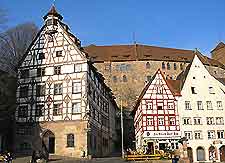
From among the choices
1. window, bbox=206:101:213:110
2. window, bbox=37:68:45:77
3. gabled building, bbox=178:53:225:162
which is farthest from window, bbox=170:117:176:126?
window, bbox=37:68:45:77

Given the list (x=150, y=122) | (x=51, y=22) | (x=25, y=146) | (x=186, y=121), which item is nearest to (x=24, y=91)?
(x=25, y=146)

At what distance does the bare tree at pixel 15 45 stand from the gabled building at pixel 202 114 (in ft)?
79.2

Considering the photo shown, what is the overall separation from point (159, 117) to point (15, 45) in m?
24.0

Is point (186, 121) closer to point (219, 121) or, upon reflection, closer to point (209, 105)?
point (209, 105)

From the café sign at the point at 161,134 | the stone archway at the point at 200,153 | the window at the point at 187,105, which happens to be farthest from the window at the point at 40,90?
the stone archway at the point at 200,153

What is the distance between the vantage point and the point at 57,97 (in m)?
43.0

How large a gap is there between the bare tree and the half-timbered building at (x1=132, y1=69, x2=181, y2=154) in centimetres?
1886

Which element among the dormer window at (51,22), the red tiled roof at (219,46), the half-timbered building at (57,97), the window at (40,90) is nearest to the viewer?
the half-timbered building at (57,97)

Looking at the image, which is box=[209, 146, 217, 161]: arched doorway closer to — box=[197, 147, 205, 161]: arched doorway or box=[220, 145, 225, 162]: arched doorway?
box=[197, 147, 205, 161]: arched doorway

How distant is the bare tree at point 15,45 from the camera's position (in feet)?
172

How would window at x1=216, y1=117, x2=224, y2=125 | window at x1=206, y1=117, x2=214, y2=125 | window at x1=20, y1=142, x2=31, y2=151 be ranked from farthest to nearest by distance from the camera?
window at x1=216, y1=117, x2=224, y2=125 < window at x1=206, y1=117, x2=214, y2=125 < window at x1=20, y1=142, x2=31, y2=151

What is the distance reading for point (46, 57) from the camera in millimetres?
45281

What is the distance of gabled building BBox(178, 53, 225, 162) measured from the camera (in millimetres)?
49375

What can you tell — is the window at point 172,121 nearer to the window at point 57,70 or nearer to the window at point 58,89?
the window at point 58,89
